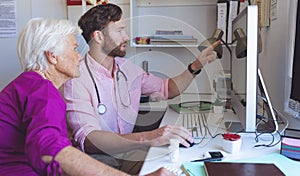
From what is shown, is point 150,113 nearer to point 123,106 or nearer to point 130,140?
point 123,106

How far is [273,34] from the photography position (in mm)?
1824

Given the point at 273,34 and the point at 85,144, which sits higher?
the point at 273,34

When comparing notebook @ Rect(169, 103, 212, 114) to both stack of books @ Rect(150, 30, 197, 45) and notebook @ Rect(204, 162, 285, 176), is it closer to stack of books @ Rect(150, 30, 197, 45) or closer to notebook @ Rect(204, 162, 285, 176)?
stack of books @ Rect(150, 30, 197, 45)

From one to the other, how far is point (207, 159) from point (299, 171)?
277mm

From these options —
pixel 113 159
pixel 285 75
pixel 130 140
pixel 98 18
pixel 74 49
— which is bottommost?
pixel 113 159

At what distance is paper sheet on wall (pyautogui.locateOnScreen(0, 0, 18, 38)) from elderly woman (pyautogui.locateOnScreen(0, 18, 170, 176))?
1.52m

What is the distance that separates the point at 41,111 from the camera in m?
0.93

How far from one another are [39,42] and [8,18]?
5.37ft

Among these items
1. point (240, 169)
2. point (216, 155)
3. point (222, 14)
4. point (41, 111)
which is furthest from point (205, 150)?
point (222, 14)

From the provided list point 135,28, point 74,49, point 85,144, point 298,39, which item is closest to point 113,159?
point 85,144

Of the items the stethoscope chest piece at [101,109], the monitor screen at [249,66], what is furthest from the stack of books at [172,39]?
the monitor screen at [249,66]

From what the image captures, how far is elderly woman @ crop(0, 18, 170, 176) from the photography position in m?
0.85

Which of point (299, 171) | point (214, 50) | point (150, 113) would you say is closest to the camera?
point (299, 171)

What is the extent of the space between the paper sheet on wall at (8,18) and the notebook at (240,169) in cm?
217
